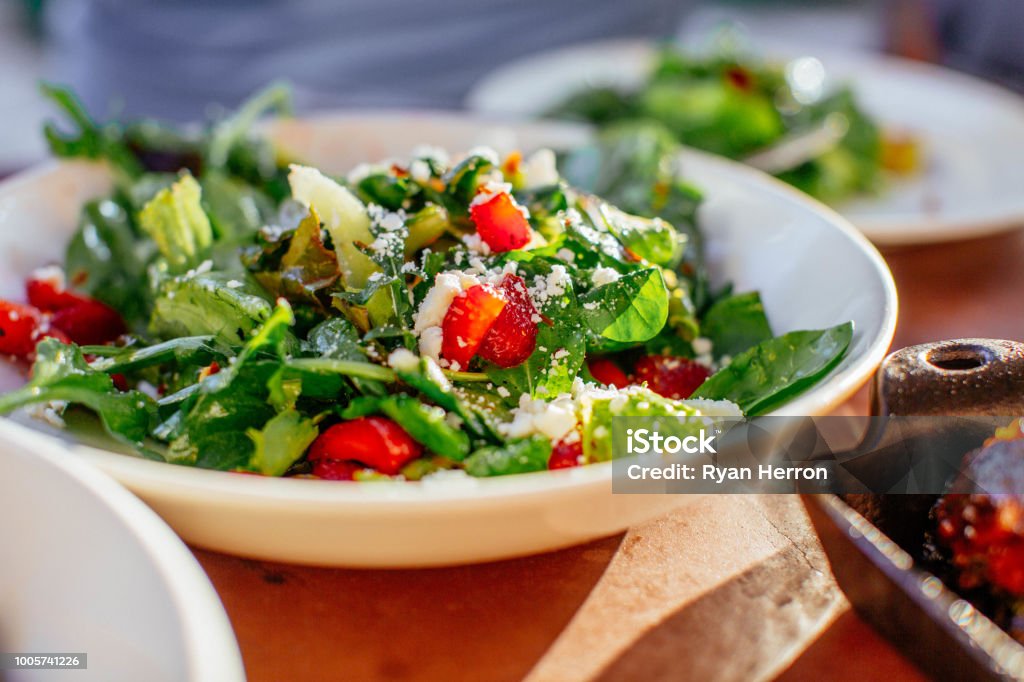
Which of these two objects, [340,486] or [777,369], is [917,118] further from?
[340,486]

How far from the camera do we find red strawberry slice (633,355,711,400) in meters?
1.30

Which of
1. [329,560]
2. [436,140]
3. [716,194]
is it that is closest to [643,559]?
[329,560]

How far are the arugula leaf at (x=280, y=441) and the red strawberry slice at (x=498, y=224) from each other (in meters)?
0.40

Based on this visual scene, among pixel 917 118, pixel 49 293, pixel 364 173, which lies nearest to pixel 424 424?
pixel 364 173

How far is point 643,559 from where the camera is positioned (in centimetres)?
108

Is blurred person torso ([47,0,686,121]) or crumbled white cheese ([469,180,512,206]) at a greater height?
crumbled white cheese ([469,180,512,206])

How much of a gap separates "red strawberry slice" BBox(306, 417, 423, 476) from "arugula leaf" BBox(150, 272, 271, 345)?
0.73 feet

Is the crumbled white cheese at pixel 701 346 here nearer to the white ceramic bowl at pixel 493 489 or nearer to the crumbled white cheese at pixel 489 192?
the white ceramic bowl at pixel 493 489

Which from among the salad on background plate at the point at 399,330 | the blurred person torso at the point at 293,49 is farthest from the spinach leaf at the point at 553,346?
the blurred person torso at the point at 293,49

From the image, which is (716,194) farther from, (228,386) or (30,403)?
(30,403)

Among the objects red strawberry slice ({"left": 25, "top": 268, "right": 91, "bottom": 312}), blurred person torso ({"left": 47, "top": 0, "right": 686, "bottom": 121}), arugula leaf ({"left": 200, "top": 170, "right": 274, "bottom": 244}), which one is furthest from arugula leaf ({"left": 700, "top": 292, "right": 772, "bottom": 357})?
blurred person torso ({"left": 47, "top": 0, "right": 686, "bottom": 121})

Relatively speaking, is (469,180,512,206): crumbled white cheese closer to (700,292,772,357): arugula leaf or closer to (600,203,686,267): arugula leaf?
(600,203,686,267): arugula leaf

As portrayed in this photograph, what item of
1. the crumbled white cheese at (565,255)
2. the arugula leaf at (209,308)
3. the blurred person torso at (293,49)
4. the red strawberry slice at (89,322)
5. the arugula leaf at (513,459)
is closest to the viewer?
the arugula leaf at (513,459)

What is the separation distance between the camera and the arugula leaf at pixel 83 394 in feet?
3.40
